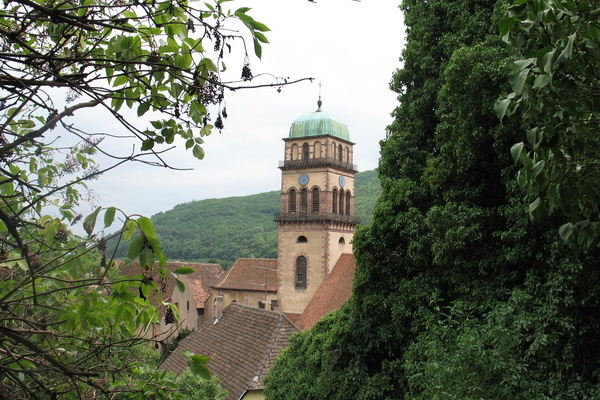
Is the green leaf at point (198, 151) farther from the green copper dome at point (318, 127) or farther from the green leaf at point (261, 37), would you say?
the green copper dome at point (318, 127)

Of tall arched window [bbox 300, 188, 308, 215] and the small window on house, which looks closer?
the small window on house

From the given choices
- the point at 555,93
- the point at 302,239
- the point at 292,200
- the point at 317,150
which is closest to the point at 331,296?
the point at 302,239

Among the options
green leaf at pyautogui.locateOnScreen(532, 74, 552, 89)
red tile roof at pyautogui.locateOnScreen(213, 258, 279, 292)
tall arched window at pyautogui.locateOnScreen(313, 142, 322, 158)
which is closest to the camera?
green leaf at pyautogui.locateOnScreen(532, 74, 552, 89)

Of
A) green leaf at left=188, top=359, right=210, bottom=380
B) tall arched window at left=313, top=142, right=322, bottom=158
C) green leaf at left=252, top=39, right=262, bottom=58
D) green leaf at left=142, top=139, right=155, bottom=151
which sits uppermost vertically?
tall arched window at left=313, top=142, right=322, bottom=158

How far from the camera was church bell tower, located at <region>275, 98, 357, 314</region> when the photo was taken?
3578 cm

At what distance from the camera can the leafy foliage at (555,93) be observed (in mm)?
3199

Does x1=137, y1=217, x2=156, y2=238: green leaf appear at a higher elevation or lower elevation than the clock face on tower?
lower

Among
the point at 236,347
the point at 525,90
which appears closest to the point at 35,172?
the point at 525,90

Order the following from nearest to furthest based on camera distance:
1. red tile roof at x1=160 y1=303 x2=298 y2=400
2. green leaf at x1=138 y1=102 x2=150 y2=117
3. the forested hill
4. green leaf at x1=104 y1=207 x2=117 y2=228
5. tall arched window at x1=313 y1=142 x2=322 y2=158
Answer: green leaf at x1=104 y1=207 x2=117 y2=228 < green leaf at x1=138 y1=102 x2=150 y2=117 < red tile roof at x1=160 y1=303 x2=298 y2=400 < tall arched window at x1=313 y1=142 x2=322 y2=158 < the forested hill

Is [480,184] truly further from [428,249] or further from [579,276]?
[579,276]

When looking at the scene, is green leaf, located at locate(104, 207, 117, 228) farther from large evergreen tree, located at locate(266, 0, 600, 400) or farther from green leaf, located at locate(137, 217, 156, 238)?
large evergreen tree, located at locate(266, 0, 600, 400)

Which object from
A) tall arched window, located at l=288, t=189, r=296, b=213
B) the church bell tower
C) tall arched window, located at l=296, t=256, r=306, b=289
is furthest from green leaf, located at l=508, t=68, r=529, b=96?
tall arched window, located at l=288, t=189, r=296, b=213

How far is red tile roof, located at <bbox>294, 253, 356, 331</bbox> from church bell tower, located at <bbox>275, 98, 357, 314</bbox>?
23.0ft

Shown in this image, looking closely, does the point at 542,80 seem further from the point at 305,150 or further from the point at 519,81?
the point at 305,150
